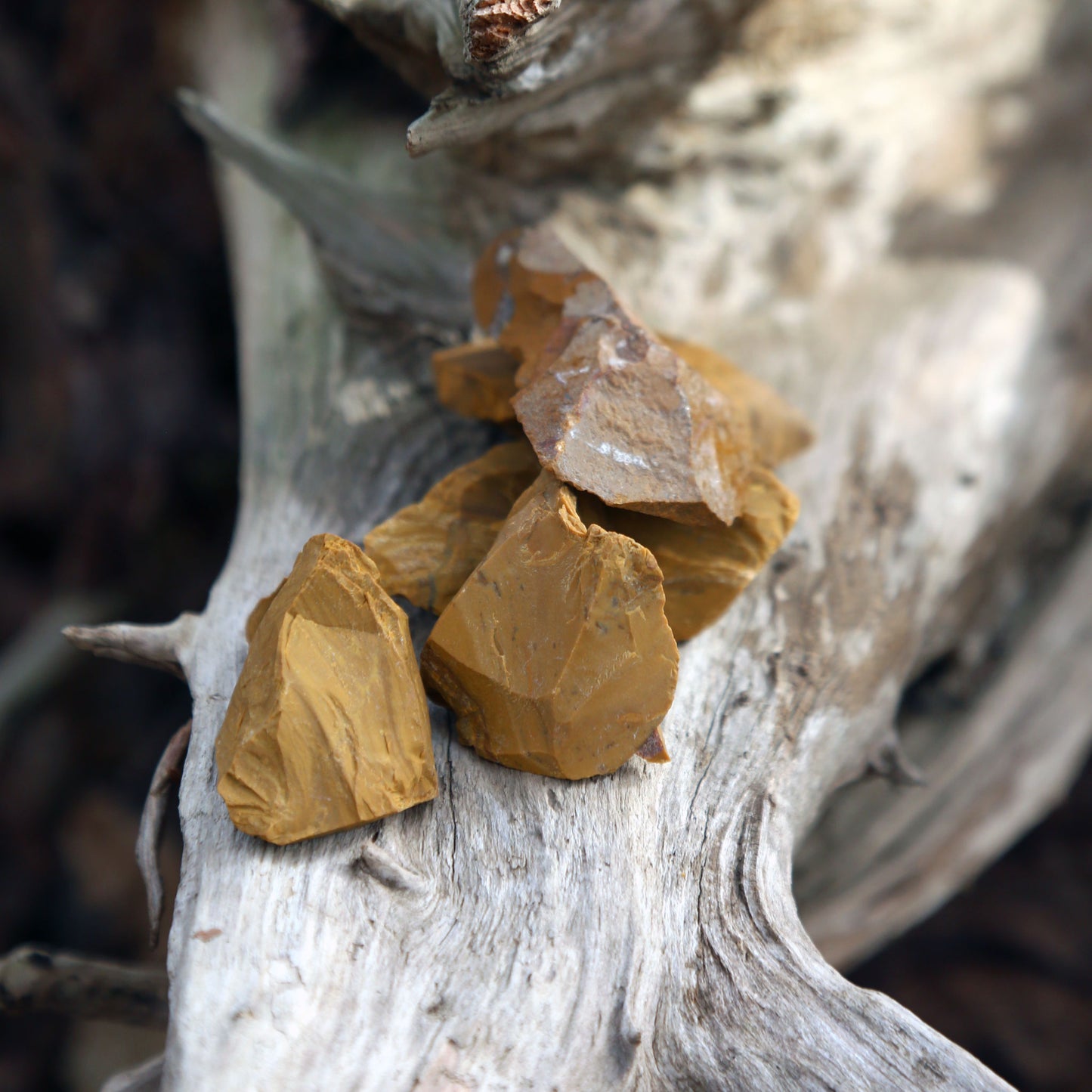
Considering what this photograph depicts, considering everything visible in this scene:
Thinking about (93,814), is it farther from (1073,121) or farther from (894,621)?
(1073,121)

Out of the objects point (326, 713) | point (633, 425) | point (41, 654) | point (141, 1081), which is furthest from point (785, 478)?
point (41, 654)

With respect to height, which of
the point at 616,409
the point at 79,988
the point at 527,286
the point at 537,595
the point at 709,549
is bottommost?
the point at 79,988

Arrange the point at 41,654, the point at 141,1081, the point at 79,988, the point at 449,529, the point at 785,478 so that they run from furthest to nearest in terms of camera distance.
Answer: the point at 41,654
the point at 785,478
the point at 79,988
the point at 449,529
the point at 141,1081

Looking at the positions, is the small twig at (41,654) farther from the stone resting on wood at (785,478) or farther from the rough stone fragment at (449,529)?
the rough stone fragment at (449,529)

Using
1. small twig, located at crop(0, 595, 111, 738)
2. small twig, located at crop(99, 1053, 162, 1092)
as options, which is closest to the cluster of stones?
small twig, located at crop(99, 1053, 162, 1092)

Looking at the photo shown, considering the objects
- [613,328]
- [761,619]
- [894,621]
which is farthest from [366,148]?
[894,621]

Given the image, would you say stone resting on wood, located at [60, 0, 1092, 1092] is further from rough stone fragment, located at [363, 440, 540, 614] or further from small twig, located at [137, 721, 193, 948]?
rough stone fragment, located at [363, 440, 540, 614]

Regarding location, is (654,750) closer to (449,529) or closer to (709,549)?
(709,549)
